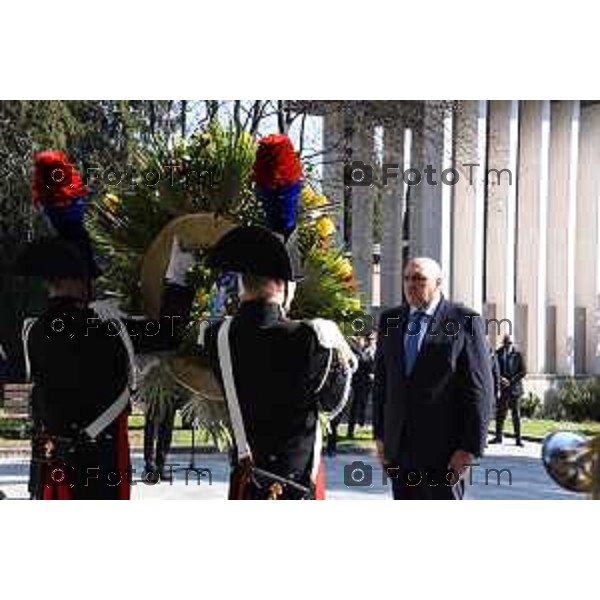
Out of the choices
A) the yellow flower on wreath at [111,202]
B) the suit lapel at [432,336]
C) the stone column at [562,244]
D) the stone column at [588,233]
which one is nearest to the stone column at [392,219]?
A: the suit lapel at [432,336]

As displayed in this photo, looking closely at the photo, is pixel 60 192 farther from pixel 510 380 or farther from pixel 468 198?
pixel 510 380

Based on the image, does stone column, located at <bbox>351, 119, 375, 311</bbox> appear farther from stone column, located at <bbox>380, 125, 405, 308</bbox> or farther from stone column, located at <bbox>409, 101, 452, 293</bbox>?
stone column, located at <bbox>409, 101, 452, 293</bbox>

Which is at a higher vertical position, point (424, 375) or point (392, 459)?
point (424, 375)

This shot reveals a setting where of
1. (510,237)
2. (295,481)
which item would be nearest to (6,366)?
(295,481)

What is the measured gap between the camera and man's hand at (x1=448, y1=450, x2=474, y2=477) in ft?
17.0

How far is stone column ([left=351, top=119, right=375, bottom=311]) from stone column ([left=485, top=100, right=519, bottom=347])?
472 mm

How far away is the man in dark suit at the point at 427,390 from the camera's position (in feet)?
16.9

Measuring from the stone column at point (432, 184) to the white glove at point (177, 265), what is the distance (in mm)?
879

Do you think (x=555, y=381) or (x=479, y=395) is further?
(x=555, y=381)

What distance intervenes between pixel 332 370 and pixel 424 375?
15.6 inches

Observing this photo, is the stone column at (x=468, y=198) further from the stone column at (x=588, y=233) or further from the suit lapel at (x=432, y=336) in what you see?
the stone column at (x=588, y=233)

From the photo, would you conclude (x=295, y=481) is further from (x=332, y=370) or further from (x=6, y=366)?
(x=6, y=366)
